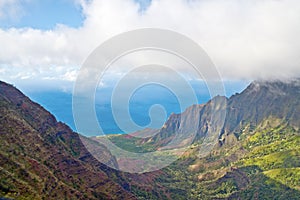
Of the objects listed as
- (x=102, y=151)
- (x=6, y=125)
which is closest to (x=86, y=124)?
(x=6, y=125)

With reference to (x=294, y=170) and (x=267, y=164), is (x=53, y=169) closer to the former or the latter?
(x=294, y=170)

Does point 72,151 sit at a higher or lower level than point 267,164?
lower

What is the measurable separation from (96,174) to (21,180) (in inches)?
967

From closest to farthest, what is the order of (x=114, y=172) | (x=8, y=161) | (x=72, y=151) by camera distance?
(x=8, y=161)
(x=72, y=151)
(x=114, y=172)

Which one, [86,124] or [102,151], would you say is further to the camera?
[102,151]

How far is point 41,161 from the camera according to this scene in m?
54.3

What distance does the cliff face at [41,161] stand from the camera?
42.9 meters

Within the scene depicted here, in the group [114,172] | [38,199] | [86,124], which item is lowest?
[38,199]

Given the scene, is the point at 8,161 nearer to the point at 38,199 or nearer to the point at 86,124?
the point at 38,199

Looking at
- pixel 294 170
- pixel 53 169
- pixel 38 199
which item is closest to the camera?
pixel 38 199

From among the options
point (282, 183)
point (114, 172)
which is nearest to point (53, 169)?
point (114, 172)

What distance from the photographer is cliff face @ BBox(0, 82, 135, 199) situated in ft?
141

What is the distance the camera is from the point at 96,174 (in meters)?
65.1

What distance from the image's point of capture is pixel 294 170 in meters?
152
